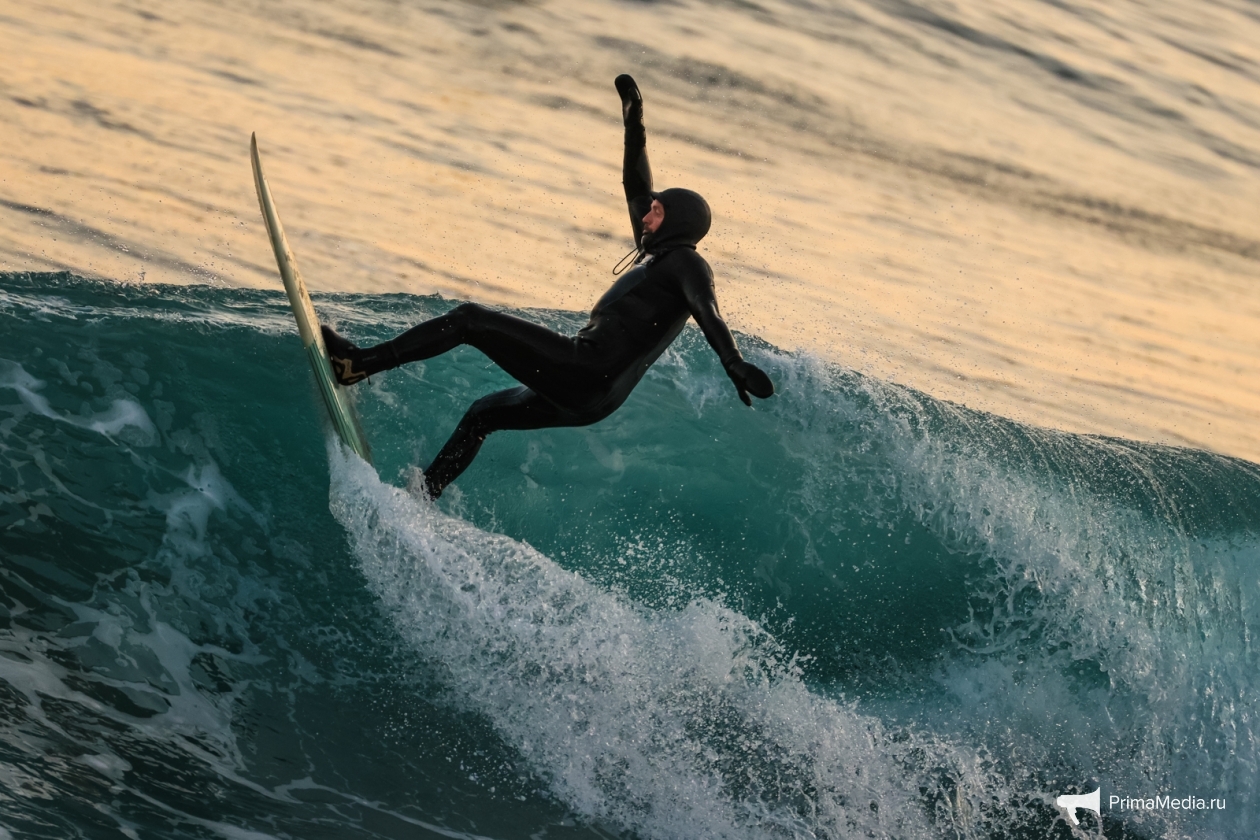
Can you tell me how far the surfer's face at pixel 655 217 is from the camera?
5129mm

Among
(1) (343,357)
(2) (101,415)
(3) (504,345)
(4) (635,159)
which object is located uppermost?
(4) (635,159)

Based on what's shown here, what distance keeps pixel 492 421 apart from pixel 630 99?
1647mm

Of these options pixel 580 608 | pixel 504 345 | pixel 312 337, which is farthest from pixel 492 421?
pixel 580 608

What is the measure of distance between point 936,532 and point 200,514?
15.4 feet

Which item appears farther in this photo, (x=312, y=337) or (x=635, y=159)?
(x=635, y=159)

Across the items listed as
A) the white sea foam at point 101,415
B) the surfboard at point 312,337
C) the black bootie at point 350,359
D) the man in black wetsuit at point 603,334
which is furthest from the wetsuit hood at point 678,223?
the white sea foam at point 101,415

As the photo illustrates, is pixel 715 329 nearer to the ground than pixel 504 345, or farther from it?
→ farther from it

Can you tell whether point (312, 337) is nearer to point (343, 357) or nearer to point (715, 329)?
point (343, 357)

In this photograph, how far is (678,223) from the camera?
5.11 meters

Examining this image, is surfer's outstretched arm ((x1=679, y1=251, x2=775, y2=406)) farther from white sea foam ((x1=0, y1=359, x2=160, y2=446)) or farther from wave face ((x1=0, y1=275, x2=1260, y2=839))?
white sea foam ((x1=0, y1=359, x2=160, y2=446))

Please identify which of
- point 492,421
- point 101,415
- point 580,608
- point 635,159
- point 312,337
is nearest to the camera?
point 312,337

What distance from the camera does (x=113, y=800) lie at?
4.25 meters

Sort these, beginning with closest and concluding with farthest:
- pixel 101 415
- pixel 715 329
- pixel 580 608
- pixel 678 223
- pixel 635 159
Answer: pixel 715 329
pixel 678 223
pixel 635 159
pixel 580 608
pixel 101 415

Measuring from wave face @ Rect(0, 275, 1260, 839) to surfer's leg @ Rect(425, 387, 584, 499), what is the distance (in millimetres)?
185
